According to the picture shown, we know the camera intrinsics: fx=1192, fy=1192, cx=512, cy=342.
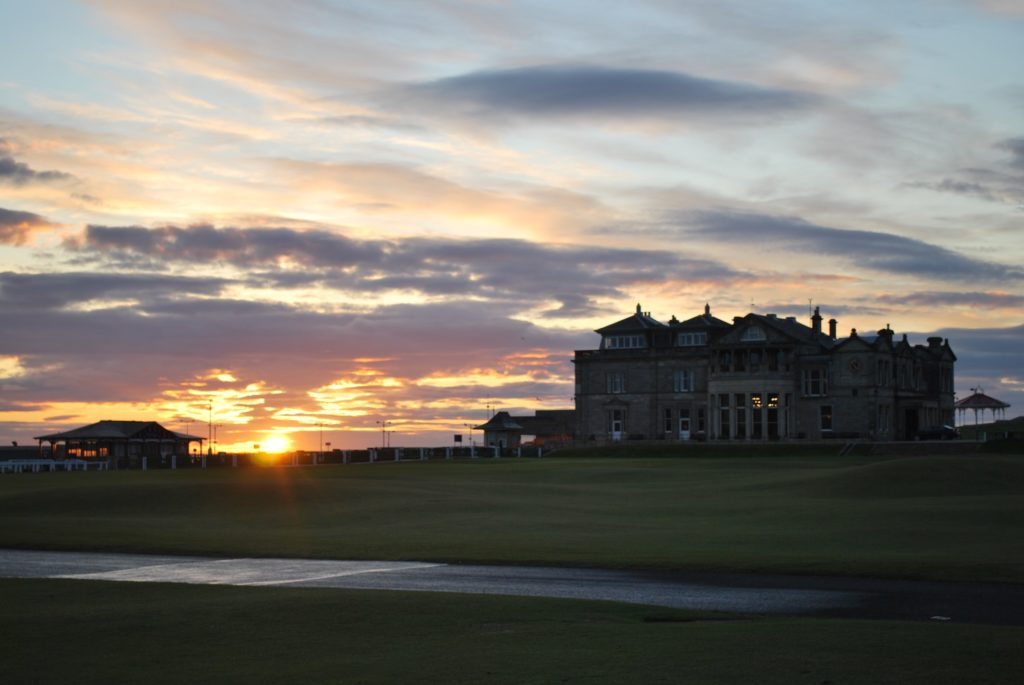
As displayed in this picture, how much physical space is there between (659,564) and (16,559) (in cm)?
1945

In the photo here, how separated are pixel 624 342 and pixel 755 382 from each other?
60.5ft

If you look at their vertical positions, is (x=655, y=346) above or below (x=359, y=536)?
above

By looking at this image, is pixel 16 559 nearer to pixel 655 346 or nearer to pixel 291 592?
pixel 291 592

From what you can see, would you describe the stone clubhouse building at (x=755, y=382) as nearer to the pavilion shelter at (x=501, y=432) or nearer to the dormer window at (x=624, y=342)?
the dormer window at (x=624, y=342)

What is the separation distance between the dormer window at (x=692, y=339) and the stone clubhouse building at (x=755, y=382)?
0.37 ft

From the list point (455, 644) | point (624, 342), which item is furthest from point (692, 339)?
point (455, 644)

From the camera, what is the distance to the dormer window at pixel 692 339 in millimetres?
133125

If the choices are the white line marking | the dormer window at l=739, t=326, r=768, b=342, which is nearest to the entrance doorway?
the dormer window at l=739, t=326, r=768, b=342

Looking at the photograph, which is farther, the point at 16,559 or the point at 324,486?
the point at 324,486

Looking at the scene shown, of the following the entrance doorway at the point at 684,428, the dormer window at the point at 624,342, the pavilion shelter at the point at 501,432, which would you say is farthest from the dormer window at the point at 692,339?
the pavilion shelter at the point at 501,432

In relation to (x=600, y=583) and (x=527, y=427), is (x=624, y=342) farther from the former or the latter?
(x=600, y=583)

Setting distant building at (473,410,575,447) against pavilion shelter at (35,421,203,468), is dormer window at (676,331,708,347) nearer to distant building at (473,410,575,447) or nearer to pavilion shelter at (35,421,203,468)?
distant building at (473,410,575,447)

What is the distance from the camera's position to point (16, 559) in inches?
1428

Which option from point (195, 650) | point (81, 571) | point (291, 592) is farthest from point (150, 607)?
point (81, 571)
